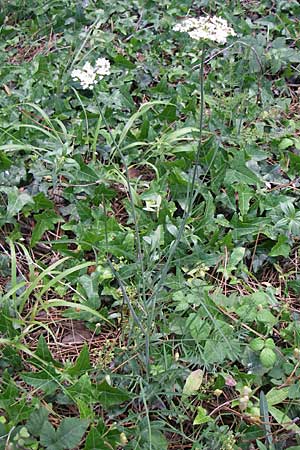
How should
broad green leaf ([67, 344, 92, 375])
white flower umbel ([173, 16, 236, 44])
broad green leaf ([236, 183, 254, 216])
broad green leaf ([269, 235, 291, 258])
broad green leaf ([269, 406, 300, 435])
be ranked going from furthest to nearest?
broad green leaf ([236, 183, 254, 216]) → broad green leaf ([269, 235, 291, 258]) → broad green leaf ([67, 344, 92, 375]) → broad green leaf ([269, 406, 300, 435]) → white flower umbel ([173, 16, 236, 44])

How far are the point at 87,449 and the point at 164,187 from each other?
957 millimetres

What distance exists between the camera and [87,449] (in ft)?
4.42

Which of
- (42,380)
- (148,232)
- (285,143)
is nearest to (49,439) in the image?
(42,380)

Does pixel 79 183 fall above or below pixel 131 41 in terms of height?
below

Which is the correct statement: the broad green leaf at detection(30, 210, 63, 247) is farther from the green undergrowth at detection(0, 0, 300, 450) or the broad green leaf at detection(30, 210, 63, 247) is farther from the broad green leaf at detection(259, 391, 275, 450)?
the broad green leaf at detection(259, 391, 275, 450)

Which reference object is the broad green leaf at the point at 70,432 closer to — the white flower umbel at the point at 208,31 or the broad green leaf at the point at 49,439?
the broad green leaf at the point at 49,439

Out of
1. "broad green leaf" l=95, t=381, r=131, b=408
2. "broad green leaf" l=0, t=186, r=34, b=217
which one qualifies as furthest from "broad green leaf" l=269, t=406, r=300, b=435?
"broad green leaf" l=0, t=186, r=34, b=217

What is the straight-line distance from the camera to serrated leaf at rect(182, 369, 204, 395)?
58.8 inches

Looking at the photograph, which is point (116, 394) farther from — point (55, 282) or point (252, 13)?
point (252, 13)

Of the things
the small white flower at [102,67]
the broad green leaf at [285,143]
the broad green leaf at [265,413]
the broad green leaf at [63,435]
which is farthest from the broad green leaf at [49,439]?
the broad green leaf at [285,143]

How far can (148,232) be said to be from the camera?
1.85 metres

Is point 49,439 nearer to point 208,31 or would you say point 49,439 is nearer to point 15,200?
point 15,200

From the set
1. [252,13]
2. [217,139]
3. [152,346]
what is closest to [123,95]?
[217,139]

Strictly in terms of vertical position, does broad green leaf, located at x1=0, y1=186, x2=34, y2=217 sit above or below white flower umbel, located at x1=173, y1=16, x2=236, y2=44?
below
